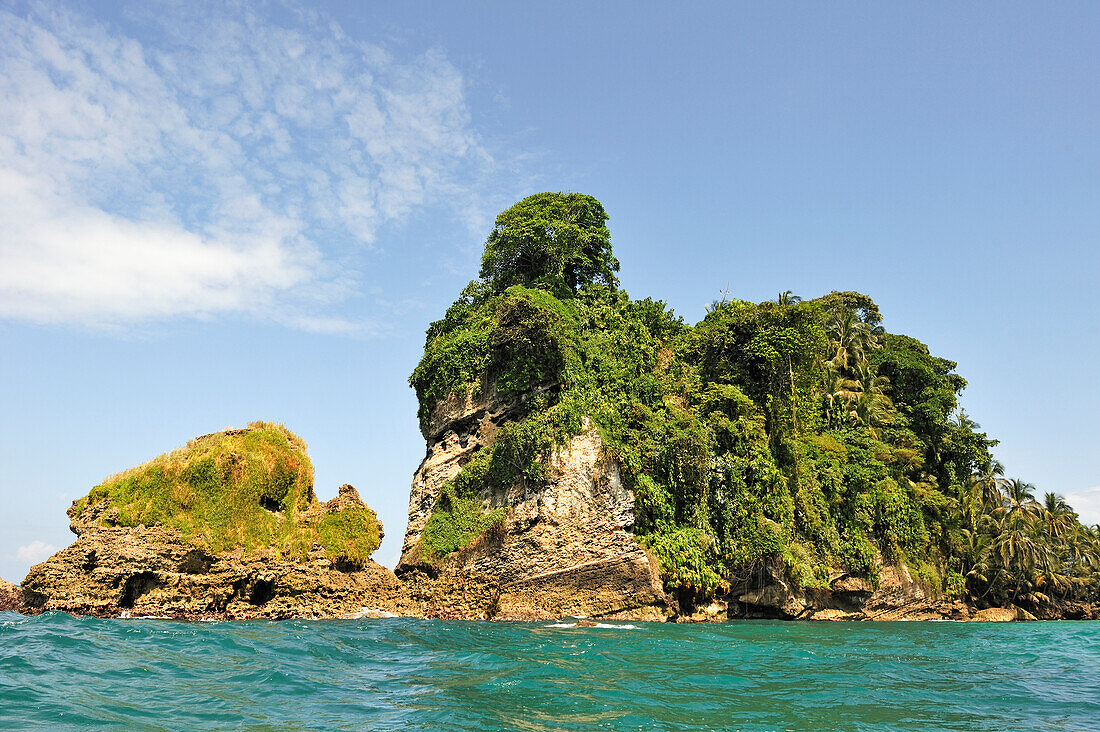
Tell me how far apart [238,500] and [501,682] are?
14.1m

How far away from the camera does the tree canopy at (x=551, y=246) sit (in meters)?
29.9

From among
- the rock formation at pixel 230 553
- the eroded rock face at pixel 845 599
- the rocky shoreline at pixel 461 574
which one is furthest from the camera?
the eroded rock face at pixel 845 599

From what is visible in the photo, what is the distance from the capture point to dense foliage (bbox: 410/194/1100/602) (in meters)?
24.0

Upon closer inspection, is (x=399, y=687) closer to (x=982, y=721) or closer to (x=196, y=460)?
(x=982, y=721)

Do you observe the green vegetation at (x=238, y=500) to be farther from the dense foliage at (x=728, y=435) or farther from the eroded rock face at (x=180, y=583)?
the dense foliage at (x=728, y=435)

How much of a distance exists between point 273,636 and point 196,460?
30.2ft

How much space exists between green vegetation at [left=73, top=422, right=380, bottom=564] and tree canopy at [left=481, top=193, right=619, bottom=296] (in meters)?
12.4

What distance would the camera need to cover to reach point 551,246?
29.8 meters

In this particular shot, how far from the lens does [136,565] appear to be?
59.3 feet

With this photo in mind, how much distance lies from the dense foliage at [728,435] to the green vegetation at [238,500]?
3.75 metres

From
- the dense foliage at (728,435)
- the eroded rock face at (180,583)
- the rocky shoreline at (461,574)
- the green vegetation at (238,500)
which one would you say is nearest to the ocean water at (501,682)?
the eroded rock face at (180,583)

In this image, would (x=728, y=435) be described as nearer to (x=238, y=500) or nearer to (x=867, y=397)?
(x=867, y=397)

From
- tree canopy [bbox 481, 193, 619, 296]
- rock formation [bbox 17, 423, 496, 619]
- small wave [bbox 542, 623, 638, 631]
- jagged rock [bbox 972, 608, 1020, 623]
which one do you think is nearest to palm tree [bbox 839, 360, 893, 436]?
jagged rock [bbox 972, 608, 1020, 623]

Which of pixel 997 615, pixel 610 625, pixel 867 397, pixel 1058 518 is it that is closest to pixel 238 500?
pixel 610 625
